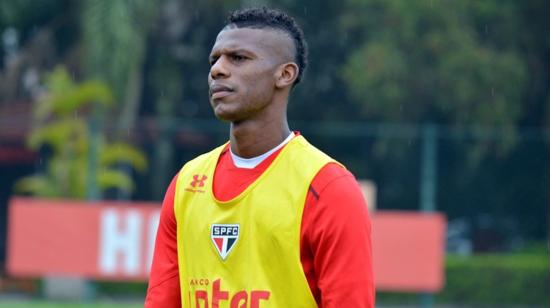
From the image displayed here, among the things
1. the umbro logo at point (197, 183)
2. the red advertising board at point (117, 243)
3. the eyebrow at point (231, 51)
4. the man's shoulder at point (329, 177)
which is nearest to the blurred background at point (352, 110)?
the red advertising board at point (117, 243)

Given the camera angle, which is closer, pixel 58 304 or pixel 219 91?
pixel 219 91

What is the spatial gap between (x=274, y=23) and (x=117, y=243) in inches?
460

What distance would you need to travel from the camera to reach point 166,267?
3.83m

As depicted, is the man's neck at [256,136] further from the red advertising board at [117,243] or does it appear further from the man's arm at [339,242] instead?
the red advertising board at [117,243]

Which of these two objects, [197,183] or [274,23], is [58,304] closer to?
[197,183]

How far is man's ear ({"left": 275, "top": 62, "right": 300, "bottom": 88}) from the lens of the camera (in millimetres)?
3658

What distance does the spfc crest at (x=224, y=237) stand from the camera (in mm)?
3602

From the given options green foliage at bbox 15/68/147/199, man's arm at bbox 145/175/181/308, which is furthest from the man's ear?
green foliage at bbox 15/68/147/199

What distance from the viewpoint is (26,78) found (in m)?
28.3

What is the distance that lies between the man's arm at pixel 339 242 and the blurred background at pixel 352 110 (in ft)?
44.9

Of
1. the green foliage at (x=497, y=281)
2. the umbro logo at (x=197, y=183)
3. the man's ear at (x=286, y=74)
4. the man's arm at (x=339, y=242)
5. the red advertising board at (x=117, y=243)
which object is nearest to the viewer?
the man's arm at (x=339, y=242)

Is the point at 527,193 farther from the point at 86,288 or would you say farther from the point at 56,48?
the point at 56,48

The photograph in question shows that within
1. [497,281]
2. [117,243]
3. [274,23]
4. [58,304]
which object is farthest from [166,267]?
[497,281]

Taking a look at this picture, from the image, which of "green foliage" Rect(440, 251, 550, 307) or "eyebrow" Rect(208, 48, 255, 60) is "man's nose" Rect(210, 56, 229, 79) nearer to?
"eyebrow" Rect(208, 48, 255, 60)
